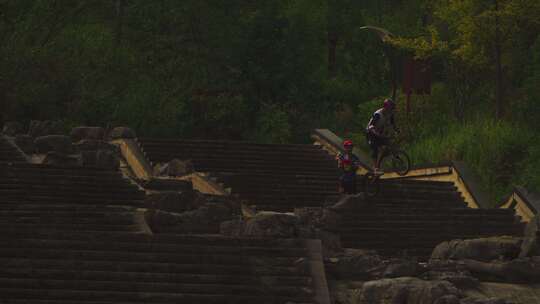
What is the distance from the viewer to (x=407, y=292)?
730 inches

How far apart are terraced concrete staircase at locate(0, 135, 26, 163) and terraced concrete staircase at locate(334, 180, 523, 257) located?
392 inches

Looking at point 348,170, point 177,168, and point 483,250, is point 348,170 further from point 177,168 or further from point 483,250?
point 177,168

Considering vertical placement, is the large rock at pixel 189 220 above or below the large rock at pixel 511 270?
above

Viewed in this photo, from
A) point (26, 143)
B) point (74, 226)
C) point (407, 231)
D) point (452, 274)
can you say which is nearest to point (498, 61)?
point (26, 143)

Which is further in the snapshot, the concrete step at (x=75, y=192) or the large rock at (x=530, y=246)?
the concrete step at (x=75, y=192)

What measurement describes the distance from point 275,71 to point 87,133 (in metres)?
14.5

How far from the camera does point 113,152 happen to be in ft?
115

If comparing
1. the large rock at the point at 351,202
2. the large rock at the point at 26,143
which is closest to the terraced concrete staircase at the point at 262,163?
the large rock at the point at 351,202

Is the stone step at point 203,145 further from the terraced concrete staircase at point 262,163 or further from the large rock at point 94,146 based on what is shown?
the large rock at point 94,146

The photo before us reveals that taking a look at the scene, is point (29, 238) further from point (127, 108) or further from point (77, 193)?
point (127, 108)

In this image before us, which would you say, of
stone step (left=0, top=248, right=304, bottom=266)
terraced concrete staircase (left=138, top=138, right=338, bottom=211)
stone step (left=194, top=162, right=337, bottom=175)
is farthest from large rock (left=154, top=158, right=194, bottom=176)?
stone step (left=0, top=248, right=304, bottom=266)

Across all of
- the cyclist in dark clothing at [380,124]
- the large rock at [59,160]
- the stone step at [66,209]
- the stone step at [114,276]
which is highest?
the cyclist in dark clothing at [380,124]

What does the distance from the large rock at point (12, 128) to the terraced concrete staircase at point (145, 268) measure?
16.8 metres

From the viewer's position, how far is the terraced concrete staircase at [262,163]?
30781mm
